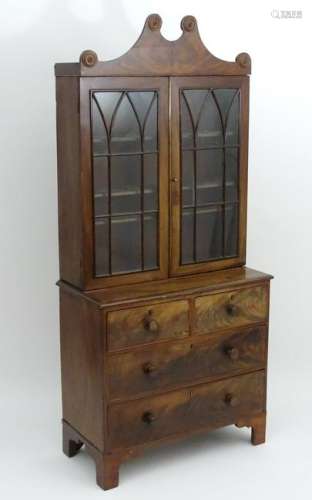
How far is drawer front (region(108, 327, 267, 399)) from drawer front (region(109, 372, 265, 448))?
49mm

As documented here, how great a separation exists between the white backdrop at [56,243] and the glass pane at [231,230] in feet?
2.50

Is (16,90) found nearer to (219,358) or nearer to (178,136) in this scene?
(178,136)

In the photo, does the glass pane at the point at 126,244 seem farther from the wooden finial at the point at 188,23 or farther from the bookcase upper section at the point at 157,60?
the wooden finial at the point at 188,23

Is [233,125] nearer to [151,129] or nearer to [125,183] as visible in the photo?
[151,129]

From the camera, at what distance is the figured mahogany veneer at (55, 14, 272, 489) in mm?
3279

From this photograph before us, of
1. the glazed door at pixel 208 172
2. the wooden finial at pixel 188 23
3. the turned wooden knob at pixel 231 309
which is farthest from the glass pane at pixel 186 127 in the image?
the turned wooden knob at pixel 231 309

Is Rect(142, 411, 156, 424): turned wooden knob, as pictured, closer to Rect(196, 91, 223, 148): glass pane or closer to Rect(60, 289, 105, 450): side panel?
Rect(60, 289, 105, 450): side panel

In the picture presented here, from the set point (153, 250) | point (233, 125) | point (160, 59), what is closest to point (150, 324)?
point (153, 250)

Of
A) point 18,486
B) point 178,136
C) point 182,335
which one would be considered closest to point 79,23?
point 178,136

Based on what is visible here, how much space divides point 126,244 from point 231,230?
0.50 m

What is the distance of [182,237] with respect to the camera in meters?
3.53

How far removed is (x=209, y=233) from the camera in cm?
361

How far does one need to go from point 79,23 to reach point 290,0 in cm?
104

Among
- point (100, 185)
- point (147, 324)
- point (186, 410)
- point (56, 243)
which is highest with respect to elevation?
point (100, 185)
